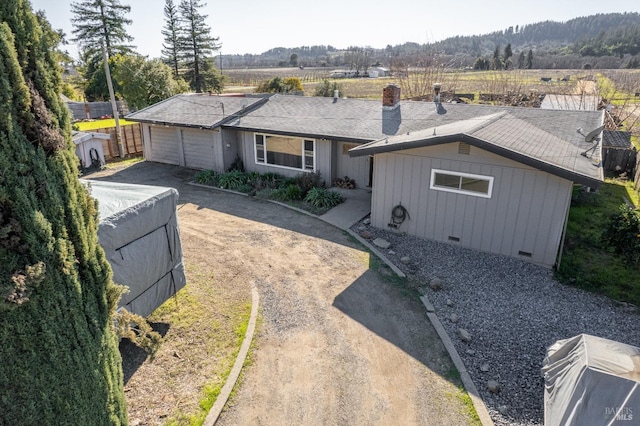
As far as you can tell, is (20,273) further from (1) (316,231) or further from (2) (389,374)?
(1) (316,231)

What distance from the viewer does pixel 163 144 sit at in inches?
818

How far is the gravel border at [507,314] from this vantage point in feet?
21.9

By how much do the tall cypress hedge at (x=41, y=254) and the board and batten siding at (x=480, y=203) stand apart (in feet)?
29.8

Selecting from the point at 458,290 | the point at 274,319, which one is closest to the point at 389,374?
the point at 274,319

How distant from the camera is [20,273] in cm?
363

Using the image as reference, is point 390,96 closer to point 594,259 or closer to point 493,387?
point 594,259

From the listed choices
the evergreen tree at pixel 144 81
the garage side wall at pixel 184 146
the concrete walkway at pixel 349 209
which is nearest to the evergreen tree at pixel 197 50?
the evergreen tree at pixel 144 81

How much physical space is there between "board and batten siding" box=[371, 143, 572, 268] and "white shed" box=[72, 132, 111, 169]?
1475 centimetres

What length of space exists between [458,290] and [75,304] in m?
8.00

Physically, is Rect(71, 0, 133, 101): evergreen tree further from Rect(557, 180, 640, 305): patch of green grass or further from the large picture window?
Rect(557, 180, 640, 305): patch of green grass

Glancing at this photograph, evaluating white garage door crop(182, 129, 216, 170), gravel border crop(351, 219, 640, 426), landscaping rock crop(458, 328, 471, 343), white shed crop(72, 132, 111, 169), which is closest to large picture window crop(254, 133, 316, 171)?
white garage door crop(182, 129, 216, 170)

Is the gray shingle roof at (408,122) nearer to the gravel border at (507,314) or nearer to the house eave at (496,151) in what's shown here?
the house eave at (496,151)

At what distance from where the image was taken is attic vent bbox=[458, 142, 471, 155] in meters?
10.6

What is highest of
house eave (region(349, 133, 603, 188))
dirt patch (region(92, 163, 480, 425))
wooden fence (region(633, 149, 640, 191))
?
house eave (region(349, 133, 603, 188))
